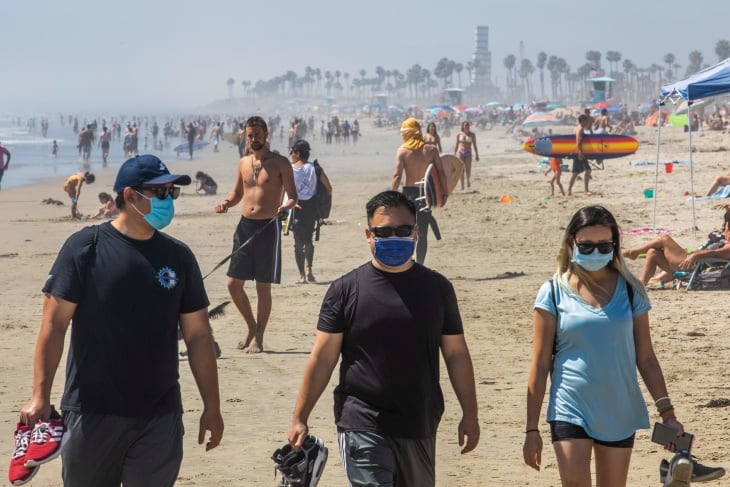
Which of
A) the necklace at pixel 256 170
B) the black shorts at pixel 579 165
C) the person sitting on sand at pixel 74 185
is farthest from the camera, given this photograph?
the person sitting on sand at pixel 74 185

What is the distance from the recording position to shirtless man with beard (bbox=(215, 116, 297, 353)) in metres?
9.13

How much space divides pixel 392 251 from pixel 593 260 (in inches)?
29.9

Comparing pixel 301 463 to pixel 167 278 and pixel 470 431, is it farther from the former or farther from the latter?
pixel 167 278

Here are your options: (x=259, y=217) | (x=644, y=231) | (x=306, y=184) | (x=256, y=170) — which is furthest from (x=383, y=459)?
(x=644, y=231)

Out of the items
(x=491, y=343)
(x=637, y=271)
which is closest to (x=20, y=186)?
(x=637, y=271)

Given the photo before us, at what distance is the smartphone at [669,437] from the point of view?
4.27 meters

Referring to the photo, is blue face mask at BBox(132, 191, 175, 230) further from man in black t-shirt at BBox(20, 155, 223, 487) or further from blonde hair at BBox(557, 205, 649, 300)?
blonde hair at BBox(557, 205, 649, 300)

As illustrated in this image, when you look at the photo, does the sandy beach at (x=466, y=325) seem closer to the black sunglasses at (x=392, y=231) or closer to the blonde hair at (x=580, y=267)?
the blonde hair at (x=580, y=267)

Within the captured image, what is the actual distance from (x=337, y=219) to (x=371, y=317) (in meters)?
→ 17.2

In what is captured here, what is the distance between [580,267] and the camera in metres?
4.46

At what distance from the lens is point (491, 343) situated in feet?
32.4

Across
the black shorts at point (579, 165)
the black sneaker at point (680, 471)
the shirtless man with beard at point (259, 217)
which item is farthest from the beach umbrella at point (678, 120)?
the black sneaker at point (680, 471)

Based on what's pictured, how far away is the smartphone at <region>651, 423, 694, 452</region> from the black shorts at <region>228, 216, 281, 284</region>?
16.8ft

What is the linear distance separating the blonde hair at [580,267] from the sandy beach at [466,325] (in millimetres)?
1958
